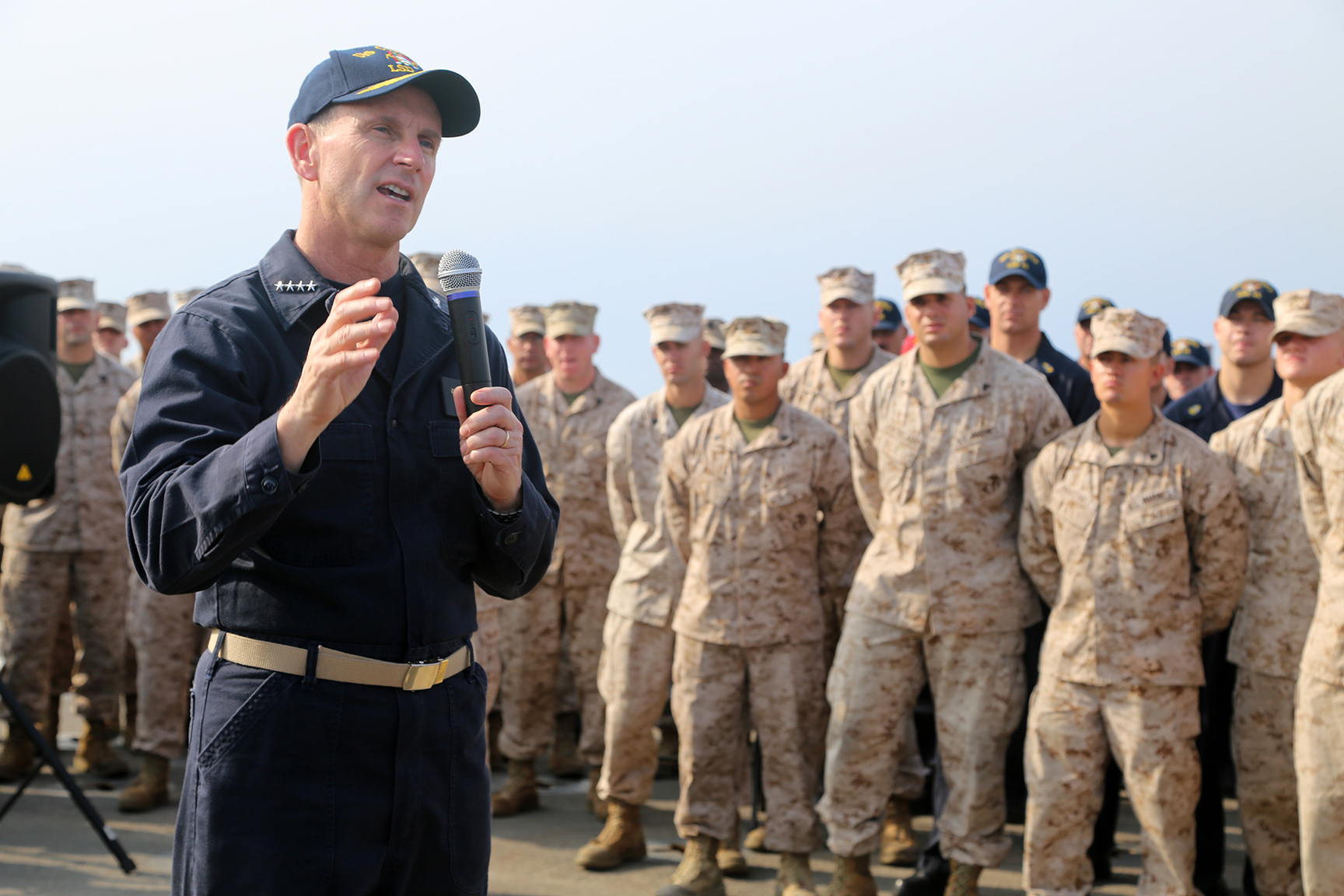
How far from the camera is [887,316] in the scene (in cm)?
778

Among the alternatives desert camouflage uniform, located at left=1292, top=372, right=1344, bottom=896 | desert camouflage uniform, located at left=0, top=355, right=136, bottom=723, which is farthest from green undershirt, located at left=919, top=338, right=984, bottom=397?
desert camouflage uniform, located at left=0, top=355, right=136, bottom=723

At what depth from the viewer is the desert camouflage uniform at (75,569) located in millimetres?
6691

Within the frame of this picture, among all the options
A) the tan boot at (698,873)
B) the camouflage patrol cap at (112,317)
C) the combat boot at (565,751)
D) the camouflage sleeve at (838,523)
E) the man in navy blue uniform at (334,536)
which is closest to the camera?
the man in navy blue uniform at (334,536)

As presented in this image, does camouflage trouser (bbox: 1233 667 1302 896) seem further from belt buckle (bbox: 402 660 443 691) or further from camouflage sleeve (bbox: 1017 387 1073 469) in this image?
belt buckle (bbox: 402 660 443 691)

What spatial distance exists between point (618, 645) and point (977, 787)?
1754mm

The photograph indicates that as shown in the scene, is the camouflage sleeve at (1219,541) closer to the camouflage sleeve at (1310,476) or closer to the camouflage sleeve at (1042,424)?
the camouflage sleeve at (1310,476)

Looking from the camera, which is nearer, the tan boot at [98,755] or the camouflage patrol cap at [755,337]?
the camouflage patrol cap at [755,337]

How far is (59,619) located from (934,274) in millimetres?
5462

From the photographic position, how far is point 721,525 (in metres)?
4.96

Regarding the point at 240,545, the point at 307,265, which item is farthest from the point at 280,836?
the point at 307,265

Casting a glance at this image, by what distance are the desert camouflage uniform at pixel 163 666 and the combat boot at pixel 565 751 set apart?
81.2 inches

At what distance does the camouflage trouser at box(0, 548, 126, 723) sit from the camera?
6680 mm

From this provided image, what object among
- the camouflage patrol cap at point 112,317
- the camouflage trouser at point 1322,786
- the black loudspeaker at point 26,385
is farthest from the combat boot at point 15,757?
the camouflage trouser at point 1322,786

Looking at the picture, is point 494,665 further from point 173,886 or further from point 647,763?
point 173,886
